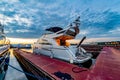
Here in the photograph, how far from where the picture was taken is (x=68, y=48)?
31.3 feet

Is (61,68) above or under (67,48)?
under

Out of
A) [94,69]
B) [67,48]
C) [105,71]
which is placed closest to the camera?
[105,71]

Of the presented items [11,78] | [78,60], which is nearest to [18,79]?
[11,78]

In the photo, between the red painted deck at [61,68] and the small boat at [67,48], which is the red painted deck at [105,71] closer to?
the red painted deck at [61,68]

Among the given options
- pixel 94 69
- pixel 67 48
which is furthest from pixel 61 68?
pixel 67 48

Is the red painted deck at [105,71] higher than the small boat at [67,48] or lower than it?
lower

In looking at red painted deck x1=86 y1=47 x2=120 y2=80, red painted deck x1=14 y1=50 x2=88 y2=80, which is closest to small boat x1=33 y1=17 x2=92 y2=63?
red painted deck x1=14 y1=50 x2=88 y2=80

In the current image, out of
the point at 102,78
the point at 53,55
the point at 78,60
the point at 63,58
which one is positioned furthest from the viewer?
the point at 53,55

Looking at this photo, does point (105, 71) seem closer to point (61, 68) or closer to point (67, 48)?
point (61, 68)

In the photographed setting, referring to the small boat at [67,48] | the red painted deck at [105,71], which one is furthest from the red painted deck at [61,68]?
the small boat at [67,48]

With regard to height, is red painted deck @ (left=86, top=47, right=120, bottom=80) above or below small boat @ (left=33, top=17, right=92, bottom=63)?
below

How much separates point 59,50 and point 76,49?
133 cm

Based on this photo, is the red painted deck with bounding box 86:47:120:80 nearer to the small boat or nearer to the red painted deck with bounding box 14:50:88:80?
the red painted deck with bounding box 14:50:88:80

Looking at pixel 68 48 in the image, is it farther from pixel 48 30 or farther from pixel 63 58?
pixel 48 30
